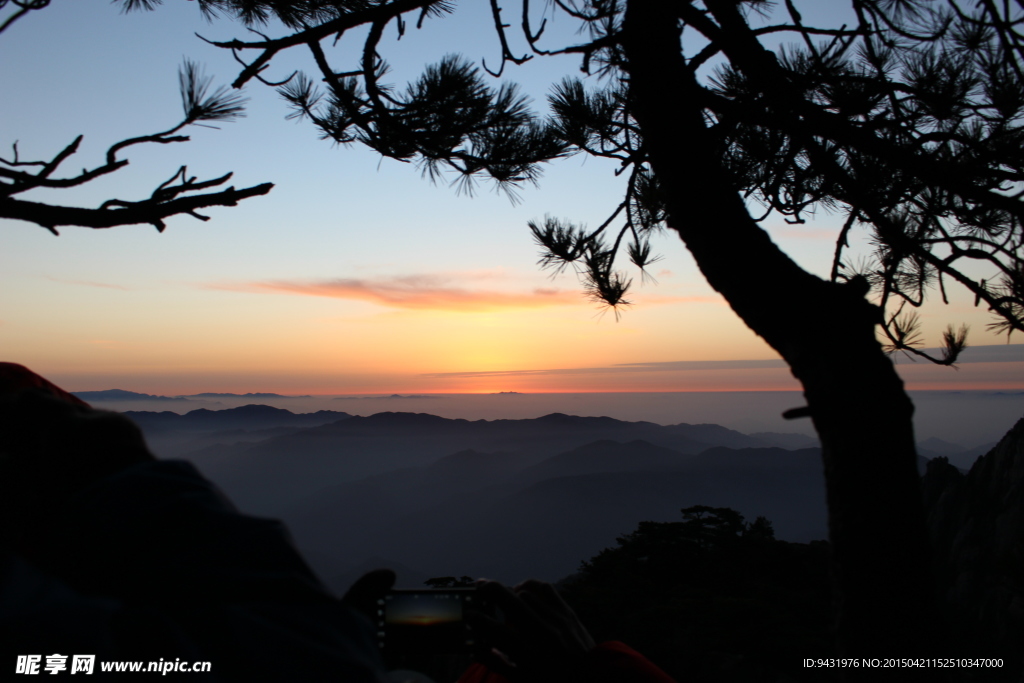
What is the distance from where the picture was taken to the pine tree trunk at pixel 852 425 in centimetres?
69

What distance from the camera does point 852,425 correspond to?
710mm

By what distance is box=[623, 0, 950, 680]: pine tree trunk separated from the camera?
69 centimetres

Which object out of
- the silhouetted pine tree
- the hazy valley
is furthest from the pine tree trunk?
the hazy valley

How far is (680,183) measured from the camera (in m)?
0.94

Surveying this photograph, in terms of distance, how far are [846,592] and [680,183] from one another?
0.69 meters

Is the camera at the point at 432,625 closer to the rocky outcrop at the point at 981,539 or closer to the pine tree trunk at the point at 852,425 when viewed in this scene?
the pine tree trunk at the point at 852,425

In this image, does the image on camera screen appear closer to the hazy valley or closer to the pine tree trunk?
the pine tree trunk

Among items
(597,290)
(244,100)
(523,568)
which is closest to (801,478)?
(523,568)

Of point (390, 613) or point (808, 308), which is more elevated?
point (808, 308)

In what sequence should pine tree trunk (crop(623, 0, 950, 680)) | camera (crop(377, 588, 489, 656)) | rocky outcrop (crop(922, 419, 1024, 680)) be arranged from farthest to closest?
rocky outcrop (crop(922, 419, 1024, 680)), camera (crop(377, 588, 489, 656)), pine tree trunk (crop(623, 0, 950, 680))

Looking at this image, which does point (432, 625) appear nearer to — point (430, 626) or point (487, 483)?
point (430, 626)

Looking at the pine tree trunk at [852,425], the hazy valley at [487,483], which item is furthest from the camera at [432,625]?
the hazy valley at [487,483]

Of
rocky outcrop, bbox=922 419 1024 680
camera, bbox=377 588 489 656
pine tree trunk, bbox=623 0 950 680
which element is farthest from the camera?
rocky outcrop, bbox=922 419 1024 680

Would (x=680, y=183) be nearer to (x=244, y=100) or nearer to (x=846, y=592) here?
(x=846, y=592)
